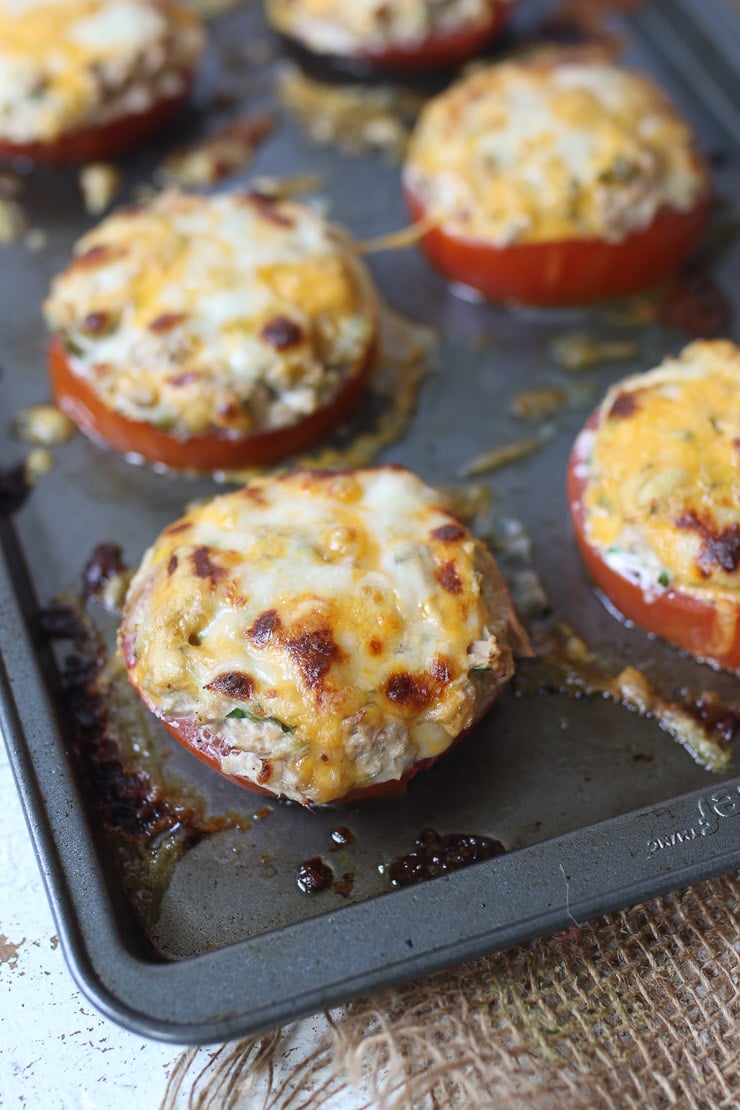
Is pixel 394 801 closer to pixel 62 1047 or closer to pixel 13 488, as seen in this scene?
pixel 62 1047

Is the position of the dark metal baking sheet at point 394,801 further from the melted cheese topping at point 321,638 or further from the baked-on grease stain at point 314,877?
the melted cheese topping at point 321,638

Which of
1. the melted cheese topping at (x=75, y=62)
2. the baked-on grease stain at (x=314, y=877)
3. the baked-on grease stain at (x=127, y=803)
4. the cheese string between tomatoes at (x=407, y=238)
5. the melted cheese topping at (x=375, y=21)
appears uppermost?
the melted cheese topping at (x=75, y=62)

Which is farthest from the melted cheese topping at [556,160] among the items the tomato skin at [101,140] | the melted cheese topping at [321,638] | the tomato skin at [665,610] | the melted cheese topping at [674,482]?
the melted cheese topping at [321,638]

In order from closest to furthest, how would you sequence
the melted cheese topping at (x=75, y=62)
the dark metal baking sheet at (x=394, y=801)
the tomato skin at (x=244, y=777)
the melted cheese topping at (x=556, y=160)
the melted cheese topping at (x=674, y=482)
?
the dark metal baking sheet at (x=394, y=801)
the tomato skin at (x=244, y=777)
the melted cheese topping at (x=674, y=482)
the melted cheese topping at (x=556, y=160)
the melted cheese topping at (x=75, y=62)

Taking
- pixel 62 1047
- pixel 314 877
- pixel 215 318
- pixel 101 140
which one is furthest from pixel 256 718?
pixel 101 140

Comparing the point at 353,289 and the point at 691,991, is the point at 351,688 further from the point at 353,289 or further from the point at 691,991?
the point at 353,289

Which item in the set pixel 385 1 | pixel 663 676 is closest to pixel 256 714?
pixel 663 676

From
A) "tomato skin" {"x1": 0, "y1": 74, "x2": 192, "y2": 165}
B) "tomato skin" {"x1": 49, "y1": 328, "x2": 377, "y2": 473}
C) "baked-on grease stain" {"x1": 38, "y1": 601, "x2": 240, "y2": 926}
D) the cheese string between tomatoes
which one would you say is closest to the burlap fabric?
"baked-on grease stain" {"x1": 38, "y1": 601, "x2": 240, "y2": 926}
